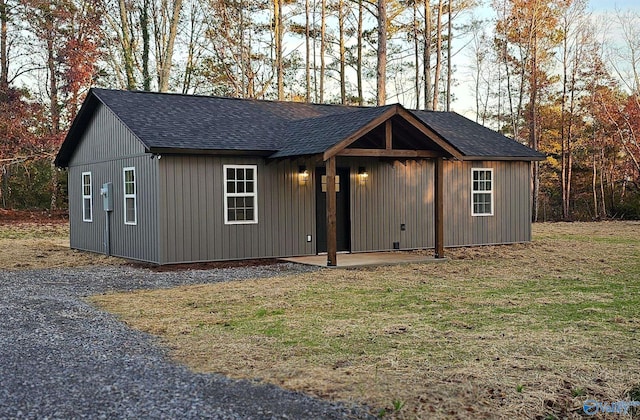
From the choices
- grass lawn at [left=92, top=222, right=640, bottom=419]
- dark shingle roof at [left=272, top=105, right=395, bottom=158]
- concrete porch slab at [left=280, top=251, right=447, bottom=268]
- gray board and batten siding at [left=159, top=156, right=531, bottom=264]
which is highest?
dark shingle roof at [left=272, top=105, right=395, bottom=158]

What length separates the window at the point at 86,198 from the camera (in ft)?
56.2

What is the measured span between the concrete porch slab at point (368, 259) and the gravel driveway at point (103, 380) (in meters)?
5.84

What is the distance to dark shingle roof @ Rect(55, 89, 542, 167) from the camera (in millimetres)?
A: 13438

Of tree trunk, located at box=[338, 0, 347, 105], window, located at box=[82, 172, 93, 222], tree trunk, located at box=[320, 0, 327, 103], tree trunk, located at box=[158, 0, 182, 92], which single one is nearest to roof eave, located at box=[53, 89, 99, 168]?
window, located at box=[82, 172, 93, 222]

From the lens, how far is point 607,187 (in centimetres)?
3303

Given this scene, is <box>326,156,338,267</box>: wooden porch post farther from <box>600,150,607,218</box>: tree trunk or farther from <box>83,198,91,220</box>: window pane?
<box>600,150,607,218</box>: tree trunk

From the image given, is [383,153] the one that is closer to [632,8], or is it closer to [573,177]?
[632,8]

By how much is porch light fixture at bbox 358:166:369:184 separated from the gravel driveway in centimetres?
823

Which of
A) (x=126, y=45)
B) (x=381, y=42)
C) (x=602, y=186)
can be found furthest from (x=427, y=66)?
(x=126, y=45)

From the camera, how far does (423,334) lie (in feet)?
23.3

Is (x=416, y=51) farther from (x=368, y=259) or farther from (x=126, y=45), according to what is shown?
(x=368, y=259)

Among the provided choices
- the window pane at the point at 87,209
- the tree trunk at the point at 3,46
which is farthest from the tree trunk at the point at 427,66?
the tree trunk at the point at 3,46

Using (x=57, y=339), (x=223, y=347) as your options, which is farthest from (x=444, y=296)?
(x=57, y=339)

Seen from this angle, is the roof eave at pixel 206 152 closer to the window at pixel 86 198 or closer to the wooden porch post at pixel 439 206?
the wooden porch post at pixel 439 206
